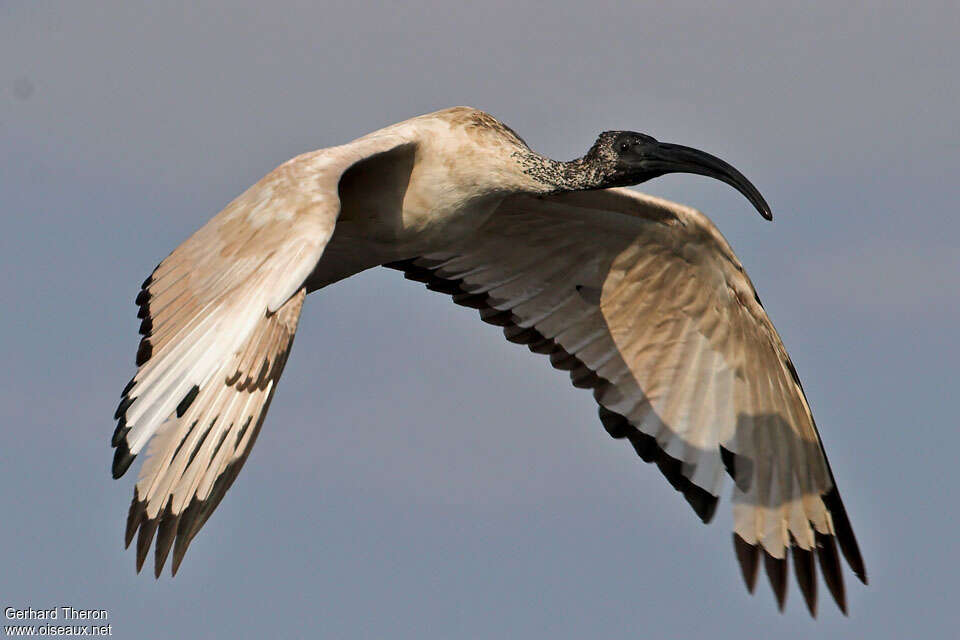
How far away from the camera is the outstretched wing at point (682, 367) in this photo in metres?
12.2

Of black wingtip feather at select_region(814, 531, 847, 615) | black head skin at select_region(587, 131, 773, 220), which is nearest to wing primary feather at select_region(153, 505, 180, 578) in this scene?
black head skin at select_region(587, 131, 773, 220)

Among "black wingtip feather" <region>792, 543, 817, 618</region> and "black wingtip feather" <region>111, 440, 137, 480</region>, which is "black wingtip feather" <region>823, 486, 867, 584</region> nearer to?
"black wingtip feather" <region>792, 543, 817, 618</region>

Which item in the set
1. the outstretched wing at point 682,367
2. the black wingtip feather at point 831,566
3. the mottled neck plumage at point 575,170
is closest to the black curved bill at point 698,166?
the mottled neck plumage at point 575,170

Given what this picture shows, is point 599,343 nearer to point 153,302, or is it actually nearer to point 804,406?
point 804,406

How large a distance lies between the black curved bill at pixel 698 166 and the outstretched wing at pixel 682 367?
50.3 inches

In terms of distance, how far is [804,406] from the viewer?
12.3 m

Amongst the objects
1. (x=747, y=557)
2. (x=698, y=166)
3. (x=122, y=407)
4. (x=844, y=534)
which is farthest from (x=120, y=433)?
(x=844, y=534)

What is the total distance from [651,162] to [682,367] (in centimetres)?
210

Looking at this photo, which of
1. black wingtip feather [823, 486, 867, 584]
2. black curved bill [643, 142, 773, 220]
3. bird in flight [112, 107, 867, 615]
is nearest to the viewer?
bird in flight [112, 107, 867, 615]

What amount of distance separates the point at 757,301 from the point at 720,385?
712mm

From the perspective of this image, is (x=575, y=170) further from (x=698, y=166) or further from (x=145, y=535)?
(x=145, y=535)

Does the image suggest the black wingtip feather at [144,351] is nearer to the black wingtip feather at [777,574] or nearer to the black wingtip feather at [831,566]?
the black wingtip feather at [777,574]

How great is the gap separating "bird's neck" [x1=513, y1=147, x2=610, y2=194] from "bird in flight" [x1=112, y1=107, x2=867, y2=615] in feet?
0.04

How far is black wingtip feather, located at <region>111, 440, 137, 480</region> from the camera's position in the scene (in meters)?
8.18
